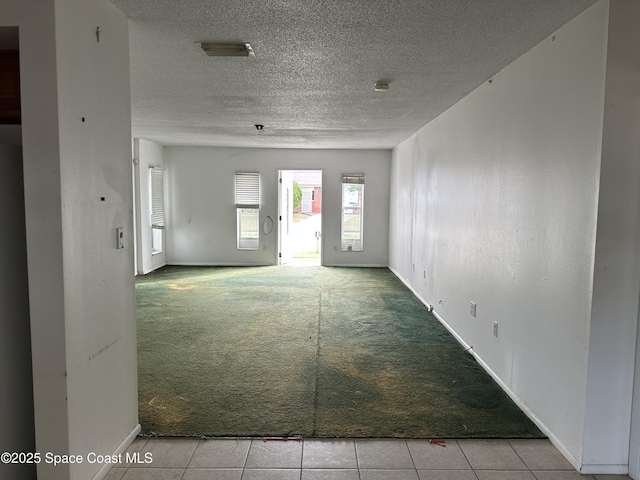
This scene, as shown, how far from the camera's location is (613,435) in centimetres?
214

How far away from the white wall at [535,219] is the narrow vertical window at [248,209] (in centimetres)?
474

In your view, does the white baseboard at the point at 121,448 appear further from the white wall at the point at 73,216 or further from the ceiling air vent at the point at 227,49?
the ceiling air vent at the point at 227,49

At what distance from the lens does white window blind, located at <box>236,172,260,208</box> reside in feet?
27.8

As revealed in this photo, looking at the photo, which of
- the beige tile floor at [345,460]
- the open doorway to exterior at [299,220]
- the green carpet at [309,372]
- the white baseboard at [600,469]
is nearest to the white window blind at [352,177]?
the open doorway to exterior at [299,220]

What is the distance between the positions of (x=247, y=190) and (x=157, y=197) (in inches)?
Answer: 64.3

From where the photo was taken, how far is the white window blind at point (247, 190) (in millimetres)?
8461

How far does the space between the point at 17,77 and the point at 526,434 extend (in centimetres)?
314

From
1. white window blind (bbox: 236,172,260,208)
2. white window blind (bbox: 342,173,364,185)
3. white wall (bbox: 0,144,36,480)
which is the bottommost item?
white wall (bbox: 0,144,36,480)

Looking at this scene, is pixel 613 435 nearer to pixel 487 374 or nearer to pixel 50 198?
pixel 487 374

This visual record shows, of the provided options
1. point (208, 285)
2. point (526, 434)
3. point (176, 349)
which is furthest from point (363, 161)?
point (526, 434)

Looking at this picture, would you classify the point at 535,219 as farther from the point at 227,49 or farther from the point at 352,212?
the point at 352,212

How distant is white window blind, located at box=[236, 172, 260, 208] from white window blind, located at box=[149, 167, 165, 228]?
4.60ft

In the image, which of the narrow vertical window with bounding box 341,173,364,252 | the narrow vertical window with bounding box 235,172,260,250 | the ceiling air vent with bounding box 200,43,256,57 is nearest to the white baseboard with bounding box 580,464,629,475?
the ceiling air vent with bounding box 200,43,256,57

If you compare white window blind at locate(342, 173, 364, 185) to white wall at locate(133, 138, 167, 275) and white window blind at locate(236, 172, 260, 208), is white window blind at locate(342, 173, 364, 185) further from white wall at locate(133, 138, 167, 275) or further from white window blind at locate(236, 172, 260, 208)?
white wall at locate(133, 138, 167, 275)
